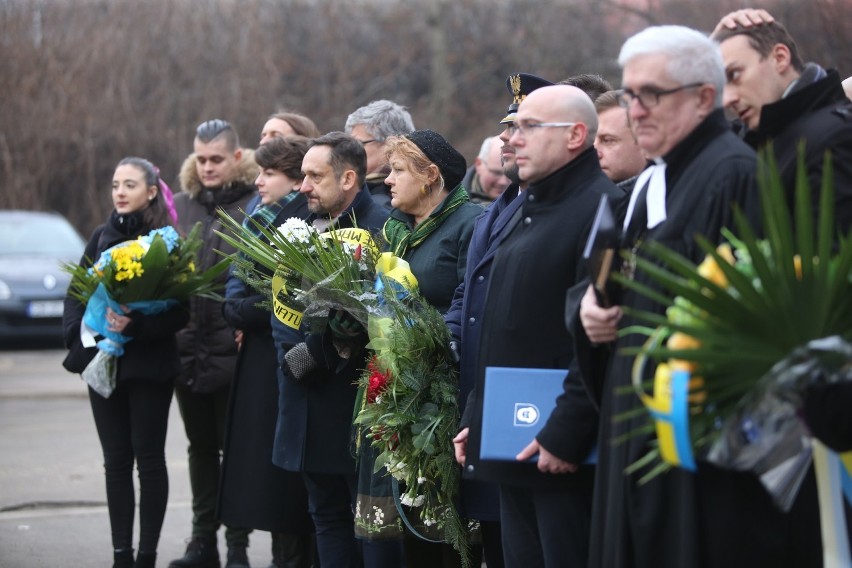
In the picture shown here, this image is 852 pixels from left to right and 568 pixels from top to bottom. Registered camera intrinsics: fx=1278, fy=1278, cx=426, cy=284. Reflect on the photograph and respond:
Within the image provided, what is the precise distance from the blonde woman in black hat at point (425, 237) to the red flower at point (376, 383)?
37 cm

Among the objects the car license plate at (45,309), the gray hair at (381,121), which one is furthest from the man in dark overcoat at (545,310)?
the car license plate at (45,309)

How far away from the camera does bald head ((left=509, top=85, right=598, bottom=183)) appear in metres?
4.12

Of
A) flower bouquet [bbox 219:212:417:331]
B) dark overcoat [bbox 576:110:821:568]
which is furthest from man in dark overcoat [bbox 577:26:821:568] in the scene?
flower bouquet [bbox 219:212:417:331]

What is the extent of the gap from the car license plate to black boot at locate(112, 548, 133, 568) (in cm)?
978

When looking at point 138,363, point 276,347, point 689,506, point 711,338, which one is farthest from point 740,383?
point 138,363

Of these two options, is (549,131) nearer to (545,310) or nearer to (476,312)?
(545,310)

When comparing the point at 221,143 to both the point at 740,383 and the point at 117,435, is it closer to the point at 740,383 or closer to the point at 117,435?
the point at 117,435

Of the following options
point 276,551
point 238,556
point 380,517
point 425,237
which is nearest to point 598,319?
point 425,237

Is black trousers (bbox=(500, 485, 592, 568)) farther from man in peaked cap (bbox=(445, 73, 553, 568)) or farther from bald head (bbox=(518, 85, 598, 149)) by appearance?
bald head (bbox=(518, 85, 598, 149))

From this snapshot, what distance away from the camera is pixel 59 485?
8.77 metres

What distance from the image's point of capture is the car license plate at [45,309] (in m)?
15.6

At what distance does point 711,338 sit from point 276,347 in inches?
131

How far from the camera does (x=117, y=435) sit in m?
6.32

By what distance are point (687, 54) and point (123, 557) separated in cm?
414
